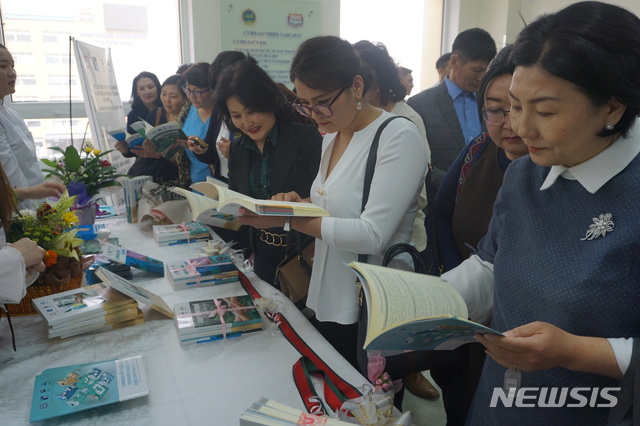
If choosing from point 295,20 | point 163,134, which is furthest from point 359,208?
point 295,20

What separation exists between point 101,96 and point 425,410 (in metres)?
3.54

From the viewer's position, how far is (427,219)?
156 centimetres

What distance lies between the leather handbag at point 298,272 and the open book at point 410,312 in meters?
0.79

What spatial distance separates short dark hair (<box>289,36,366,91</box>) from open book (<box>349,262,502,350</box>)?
0.77m

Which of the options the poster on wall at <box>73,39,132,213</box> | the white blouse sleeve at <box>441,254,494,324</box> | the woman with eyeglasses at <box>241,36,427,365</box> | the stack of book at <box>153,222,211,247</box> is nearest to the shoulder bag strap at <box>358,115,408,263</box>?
the woman with eyeglasses at <box>241,36,427,365</box>

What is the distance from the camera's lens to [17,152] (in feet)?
10.4

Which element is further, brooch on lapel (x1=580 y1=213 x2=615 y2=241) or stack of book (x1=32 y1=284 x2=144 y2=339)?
stack of book (x1=32 y1=284 x2=144 y2=339)

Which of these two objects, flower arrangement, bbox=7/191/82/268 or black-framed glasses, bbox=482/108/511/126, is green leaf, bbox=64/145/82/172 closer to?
flower arrangement, bbox=7/191/82/268

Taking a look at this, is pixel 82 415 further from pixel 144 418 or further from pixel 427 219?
pixel 427 219

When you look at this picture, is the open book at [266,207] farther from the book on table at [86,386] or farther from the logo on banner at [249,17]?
the logo on banner at [249,17]

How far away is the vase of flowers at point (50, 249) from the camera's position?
1.48m

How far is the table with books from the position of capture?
1.02 meters

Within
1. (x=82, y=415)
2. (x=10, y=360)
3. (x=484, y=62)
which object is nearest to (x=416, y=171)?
(x=82, y=415)

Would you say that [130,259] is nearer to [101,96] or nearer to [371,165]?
[371,165]
